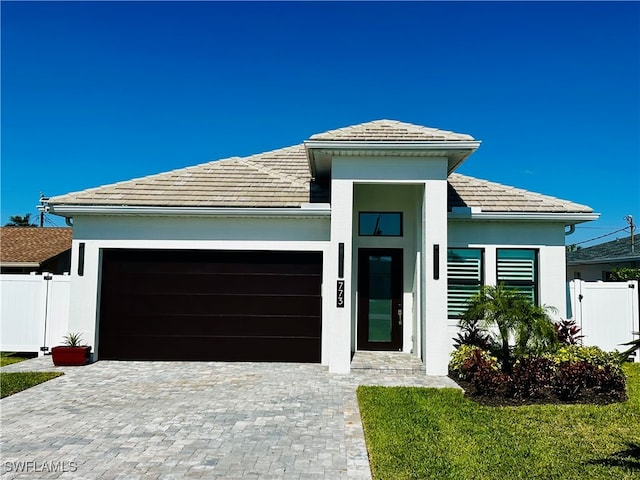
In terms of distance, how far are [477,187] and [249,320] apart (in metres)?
6.56

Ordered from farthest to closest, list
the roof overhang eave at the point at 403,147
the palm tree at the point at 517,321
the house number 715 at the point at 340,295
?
the house number 715 at the point at 340,295 → the roof overhang eave at the point at 403,147 → the palm tree at the point at 517,321

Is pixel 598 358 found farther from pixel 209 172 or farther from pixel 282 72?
pixel 282 72

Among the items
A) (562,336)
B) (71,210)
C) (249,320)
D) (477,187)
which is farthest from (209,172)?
(562,336)

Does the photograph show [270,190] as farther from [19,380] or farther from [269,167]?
[19,380]

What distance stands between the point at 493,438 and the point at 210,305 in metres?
6.58

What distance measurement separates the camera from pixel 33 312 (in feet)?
34.0

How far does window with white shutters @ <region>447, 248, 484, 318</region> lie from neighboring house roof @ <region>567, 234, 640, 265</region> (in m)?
10.0

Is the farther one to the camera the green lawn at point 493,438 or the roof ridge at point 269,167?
the roof ridge at point 269,167

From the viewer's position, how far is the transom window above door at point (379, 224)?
10.6 m

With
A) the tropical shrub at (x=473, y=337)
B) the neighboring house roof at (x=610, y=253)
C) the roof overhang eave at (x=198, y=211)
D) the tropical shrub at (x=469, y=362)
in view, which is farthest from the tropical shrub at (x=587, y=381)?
the neighboring house roof at (x=610, y=253)

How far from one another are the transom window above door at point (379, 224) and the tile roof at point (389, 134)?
6.96 feet

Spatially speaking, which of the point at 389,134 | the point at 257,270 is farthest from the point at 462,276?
the point at 257,270

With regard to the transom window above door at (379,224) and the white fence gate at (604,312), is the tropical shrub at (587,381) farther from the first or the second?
the transom window above door at (379,224)

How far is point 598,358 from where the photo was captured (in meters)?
7.80
